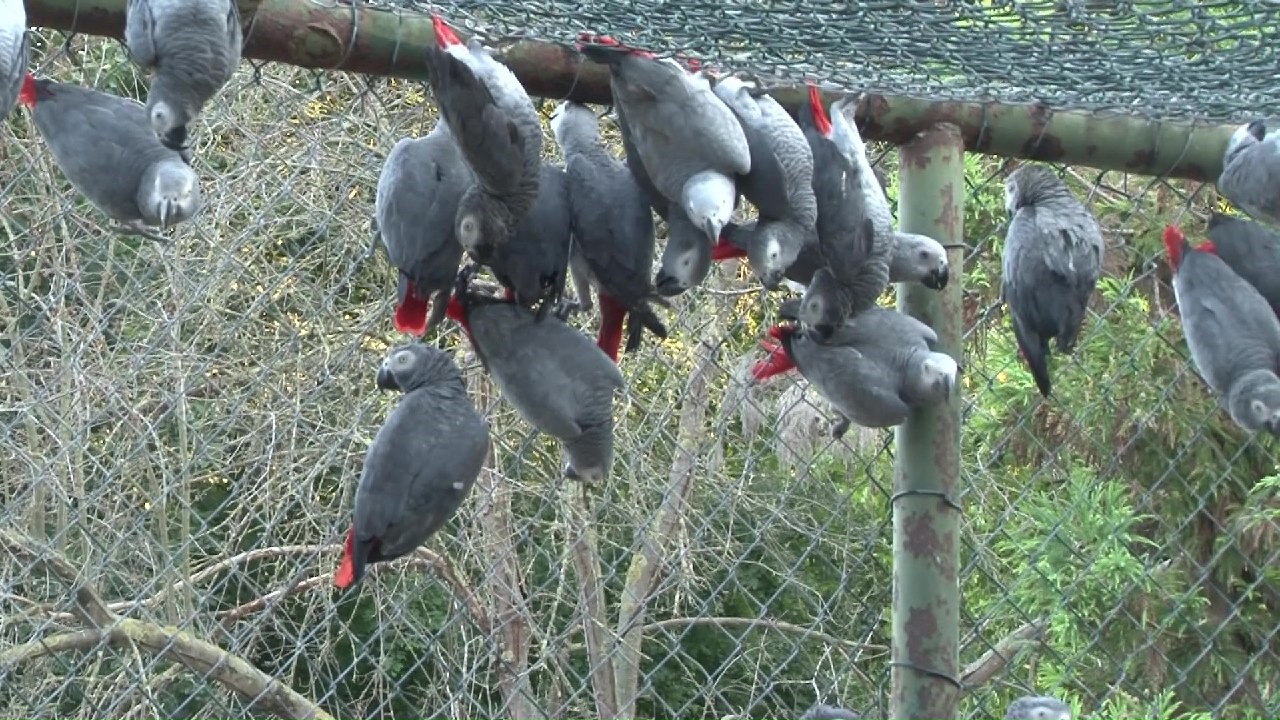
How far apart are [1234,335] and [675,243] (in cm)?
75

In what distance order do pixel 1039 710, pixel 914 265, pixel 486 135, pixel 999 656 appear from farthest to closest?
pixel 999 656
pixel 1039 710
pixel 914 265
pixel 486 135

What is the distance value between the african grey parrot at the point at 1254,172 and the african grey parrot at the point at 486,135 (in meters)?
0.96

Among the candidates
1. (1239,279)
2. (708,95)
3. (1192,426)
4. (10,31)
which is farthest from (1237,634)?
(10,31)

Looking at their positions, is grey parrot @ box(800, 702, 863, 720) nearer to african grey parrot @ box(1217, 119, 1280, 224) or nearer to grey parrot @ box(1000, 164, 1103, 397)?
grey parrot @ box(1000, 164, 1103, 397)

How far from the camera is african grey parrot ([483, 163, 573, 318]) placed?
4.75 feet

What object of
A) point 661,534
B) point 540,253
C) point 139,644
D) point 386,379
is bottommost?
point 139,644

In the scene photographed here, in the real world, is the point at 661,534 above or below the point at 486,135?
below

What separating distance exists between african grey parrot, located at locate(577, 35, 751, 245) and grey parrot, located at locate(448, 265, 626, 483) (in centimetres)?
17

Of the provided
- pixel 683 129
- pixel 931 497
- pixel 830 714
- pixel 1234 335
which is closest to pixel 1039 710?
pixel 830 714

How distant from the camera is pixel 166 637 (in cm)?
300

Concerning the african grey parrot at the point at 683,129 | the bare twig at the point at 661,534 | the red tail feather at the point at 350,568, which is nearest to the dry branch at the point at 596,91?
the african grey parrot at the point at 683,129

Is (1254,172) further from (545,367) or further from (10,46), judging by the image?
(10,46)

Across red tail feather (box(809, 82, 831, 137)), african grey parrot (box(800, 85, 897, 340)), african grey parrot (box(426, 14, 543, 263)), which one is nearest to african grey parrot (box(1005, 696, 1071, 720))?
african grey parrot (box(800, 85, 897, 340))

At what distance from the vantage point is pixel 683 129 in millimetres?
1437
